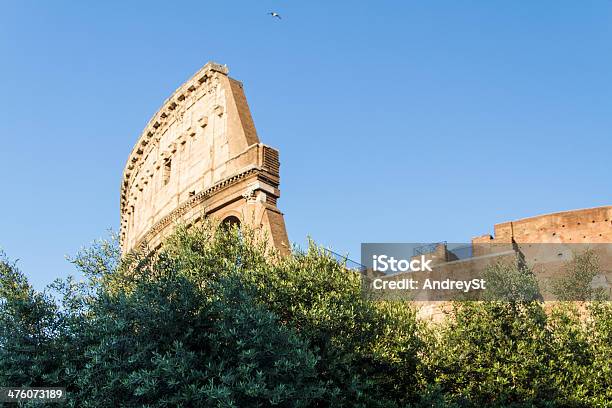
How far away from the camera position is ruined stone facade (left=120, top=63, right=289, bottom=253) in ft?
82.9

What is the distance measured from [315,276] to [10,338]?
279 inches

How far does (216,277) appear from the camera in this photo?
53.6ft

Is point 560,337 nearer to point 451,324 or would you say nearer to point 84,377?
point 451,324

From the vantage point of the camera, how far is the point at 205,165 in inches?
1171

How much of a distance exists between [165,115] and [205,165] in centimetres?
738

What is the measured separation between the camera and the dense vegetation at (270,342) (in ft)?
43.0

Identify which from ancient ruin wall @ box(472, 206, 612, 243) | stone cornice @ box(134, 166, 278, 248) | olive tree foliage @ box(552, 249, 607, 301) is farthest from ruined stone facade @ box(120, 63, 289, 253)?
ancient ruin wall @ box(472, 206, 612, 243)

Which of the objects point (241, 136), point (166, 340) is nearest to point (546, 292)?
point (241, 136)

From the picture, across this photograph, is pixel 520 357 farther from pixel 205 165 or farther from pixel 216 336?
pixel 205 165

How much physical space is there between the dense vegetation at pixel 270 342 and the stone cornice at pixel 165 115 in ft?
48.0

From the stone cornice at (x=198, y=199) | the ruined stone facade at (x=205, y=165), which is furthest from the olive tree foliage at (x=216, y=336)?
the stone cornice at (x=198, y=199)

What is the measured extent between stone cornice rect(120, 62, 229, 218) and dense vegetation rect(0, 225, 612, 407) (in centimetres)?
1464

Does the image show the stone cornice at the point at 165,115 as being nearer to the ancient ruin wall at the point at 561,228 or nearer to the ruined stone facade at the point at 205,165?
the ruined stone facade at the point at 205,165

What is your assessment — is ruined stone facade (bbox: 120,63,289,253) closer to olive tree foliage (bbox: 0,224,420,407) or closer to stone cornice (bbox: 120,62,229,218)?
stone cornice (bbox: 120,62,229,218)
